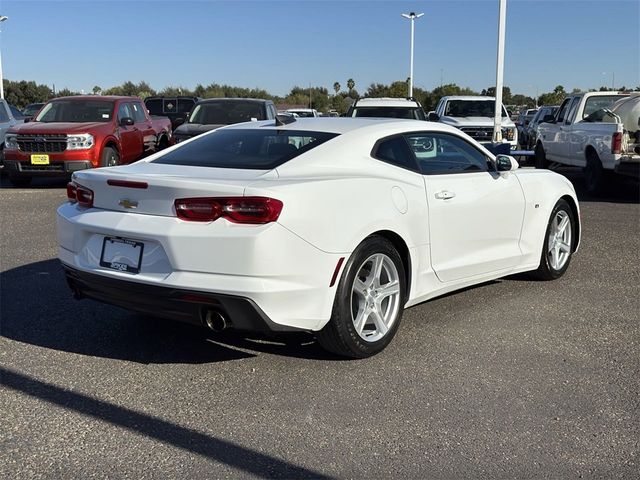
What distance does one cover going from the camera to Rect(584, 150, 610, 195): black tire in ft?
42.6

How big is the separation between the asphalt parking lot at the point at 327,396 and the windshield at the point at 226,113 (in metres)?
9.25

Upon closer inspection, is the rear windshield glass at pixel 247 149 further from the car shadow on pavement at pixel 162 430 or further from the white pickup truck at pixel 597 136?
the white pickup truck at pixel 597 136

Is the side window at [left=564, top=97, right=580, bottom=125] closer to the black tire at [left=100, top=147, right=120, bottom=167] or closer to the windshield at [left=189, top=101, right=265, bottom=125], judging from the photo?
the windshield at [left=189, top=101, right=265, bottom=125]

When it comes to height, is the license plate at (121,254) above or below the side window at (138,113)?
below

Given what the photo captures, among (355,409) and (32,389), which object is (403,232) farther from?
(32,389)

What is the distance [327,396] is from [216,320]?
763 millimetres

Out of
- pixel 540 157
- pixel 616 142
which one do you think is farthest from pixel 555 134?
pixel 616 142

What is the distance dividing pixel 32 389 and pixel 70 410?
1.39 feet

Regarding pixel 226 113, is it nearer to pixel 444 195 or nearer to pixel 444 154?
pixel 444 154

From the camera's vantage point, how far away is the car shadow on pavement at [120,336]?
15.2 feet

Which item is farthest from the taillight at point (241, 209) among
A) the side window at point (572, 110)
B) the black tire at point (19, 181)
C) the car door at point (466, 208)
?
the side window at point (572, 110)

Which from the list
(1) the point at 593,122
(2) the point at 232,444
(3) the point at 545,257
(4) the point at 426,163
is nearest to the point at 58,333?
(2) the point at 232,444

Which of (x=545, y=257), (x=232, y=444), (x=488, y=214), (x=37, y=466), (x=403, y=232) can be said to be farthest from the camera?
(x=545, y=257)

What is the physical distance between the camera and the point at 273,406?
3.84m
